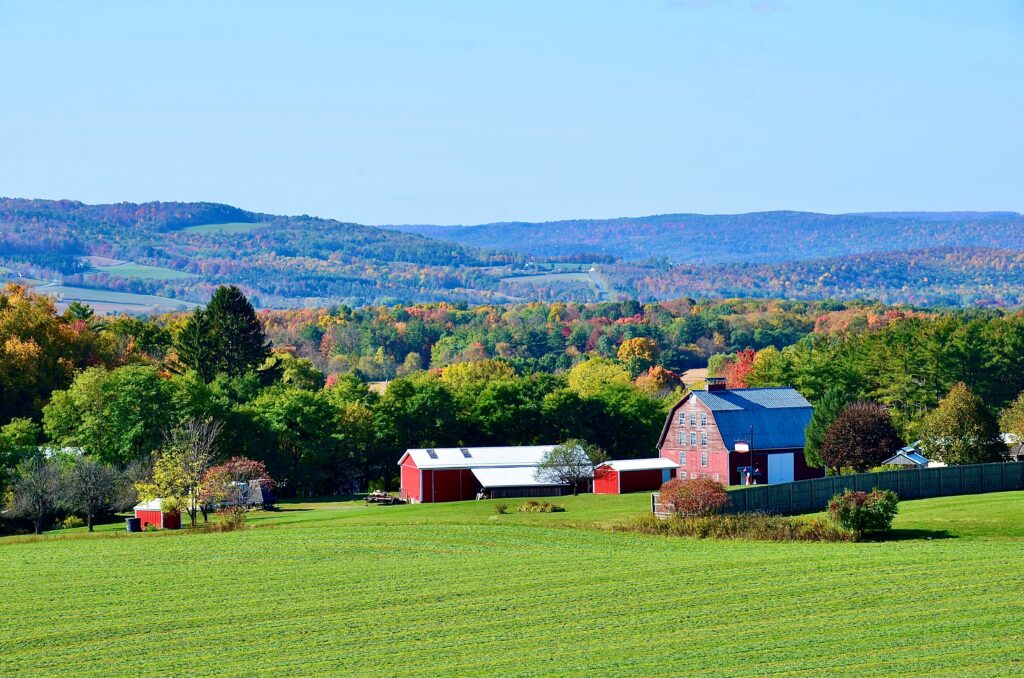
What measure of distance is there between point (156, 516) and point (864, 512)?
113ft

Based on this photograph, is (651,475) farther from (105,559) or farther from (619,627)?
(619,627)

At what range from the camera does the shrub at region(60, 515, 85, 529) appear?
7212 centimetres

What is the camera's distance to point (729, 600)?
37062mm

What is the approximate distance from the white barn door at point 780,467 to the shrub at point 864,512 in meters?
34.4

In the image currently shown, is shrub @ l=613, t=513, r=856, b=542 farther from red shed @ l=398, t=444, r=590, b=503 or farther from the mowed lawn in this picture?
red shed @ l=398, t=444, r=590, b=503

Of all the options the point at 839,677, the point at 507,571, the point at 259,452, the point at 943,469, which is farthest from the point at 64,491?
the point at 839,677

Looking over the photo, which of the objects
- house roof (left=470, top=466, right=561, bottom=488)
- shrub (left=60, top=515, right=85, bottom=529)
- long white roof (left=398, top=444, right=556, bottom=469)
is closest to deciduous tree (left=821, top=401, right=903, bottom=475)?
house roof (left=470, top=466, right=561, bottom=488)

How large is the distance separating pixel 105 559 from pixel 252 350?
68.4 metres

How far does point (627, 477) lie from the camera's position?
80312 millimetres

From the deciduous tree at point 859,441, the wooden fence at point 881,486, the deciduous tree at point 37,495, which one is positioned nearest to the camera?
the wooden fence at point 881,486

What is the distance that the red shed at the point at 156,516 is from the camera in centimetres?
6644

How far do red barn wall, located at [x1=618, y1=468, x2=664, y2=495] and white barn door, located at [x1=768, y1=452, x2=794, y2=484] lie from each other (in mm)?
7042

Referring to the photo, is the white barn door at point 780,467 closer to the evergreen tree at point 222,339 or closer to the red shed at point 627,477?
the red shed at point 627,477

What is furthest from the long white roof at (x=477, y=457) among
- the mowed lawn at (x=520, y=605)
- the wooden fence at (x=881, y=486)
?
the mowed lawn at (x=520, y=605)
